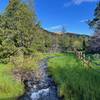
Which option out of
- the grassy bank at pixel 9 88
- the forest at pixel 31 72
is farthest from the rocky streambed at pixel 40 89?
the grassy bank at pixel 9 88

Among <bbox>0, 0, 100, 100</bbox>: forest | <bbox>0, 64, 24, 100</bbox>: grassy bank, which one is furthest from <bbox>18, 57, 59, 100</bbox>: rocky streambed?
<bbox>0, 64, 24, 100</bbox>: grassy bank

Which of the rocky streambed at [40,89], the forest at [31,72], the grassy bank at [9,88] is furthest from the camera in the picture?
the grassy bank at [9,88]

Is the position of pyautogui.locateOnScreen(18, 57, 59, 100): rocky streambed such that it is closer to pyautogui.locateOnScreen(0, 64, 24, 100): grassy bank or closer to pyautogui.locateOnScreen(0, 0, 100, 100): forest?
pyautogui.locateOnScreen(0, 0, 100, 100): forest

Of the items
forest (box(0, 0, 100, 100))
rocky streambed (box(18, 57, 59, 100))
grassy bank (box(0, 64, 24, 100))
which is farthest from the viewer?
grassy bank (box(0, 64, 24, 100))

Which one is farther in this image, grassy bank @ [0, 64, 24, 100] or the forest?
grassy bank @ [0, 64, 24, 100]

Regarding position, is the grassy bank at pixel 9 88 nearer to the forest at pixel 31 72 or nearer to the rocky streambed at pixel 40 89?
the forest at pixel 31 72

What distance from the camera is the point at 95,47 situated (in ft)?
166

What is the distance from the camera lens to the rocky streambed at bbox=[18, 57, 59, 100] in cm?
2364

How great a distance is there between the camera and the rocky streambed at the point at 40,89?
931 inches

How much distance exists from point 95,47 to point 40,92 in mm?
27297

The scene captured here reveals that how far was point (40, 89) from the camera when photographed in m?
26.7

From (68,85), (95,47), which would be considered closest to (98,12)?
(95,47)

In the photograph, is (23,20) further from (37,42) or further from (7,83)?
(7,83)

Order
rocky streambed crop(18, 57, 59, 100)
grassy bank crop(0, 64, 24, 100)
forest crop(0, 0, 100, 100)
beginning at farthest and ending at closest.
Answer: grassy bank crop(0, 64, 24, 100) < rocky streambed crop(18, 57, 59, 100) < forest crop(0, 0, 100, 100)
